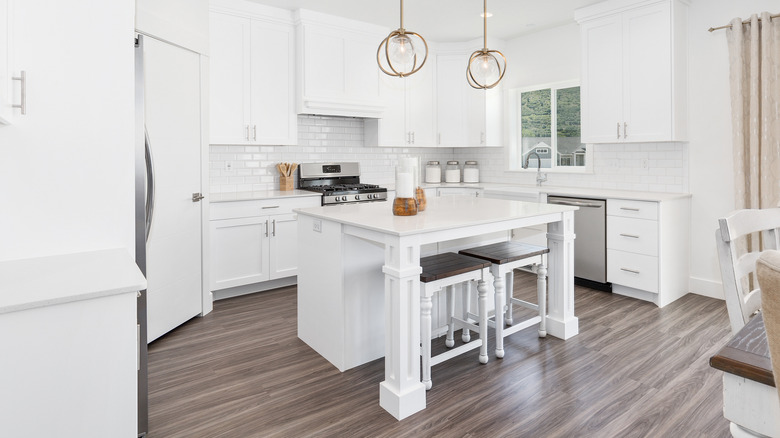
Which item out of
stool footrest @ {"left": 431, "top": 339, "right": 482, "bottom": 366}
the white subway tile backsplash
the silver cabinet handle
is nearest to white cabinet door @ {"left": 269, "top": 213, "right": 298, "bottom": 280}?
the white subway tile backsplash

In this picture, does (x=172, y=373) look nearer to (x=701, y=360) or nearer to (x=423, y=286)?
(x=423, y=286)

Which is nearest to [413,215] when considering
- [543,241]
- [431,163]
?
[543,241]

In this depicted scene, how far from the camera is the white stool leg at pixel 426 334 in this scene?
244cm

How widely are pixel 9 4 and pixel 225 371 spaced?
2025 millimetres

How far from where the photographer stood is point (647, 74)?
4105 millimetres

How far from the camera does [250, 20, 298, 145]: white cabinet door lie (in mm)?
4484

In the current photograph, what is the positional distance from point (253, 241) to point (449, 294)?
1.95 m

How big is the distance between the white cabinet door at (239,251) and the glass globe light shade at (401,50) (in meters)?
2.03

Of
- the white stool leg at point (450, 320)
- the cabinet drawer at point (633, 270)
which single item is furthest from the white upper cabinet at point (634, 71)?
the white stool leg at point (450, 320)

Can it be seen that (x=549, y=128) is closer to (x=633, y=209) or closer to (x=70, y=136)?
(x=633, y=209)

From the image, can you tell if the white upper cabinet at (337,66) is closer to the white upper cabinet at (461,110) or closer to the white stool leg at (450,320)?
the white upper cabinet at (461,110)

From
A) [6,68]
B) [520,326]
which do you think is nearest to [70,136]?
[6,68]

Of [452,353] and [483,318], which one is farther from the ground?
[483,318]

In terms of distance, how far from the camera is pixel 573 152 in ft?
17.1
